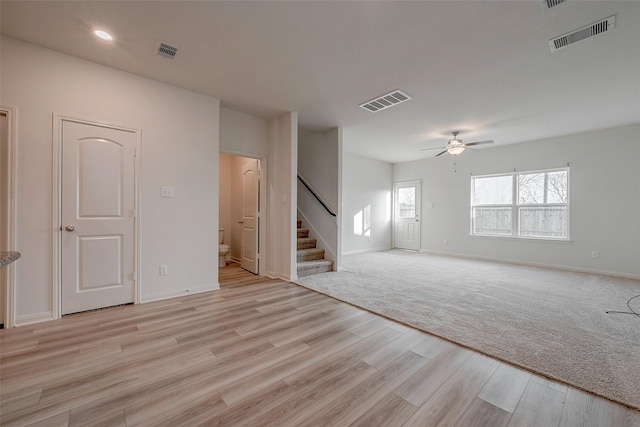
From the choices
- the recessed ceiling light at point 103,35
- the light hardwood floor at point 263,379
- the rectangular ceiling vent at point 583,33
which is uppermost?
the recessed ceiling light at point 103,35

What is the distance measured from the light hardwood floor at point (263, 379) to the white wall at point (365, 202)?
15.0ft

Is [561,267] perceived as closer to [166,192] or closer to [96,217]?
[166,192]

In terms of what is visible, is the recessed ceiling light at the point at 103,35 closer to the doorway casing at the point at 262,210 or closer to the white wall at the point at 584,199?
the doorway casing at the point at 262,210

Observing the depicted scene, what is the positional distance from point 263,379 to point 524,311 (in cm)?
303

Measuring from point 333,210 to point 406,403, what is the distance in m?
3.72

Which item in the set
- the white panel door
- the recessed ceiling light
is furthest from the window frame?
the recessed ceiling light

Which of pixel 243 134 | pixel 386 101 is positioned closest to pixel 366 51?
pixel 386 101

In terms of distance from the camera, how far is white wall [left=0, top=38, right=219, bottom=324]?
2531 mm

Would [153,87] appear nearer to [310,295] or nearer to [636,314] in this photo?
[310,295]

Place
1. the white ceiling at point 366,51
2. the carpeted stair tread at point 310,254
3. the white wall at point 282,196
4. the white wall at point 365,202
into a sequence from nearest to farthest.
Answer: the white ceiling at point 366,51, the white wall at point 282,196, the carpeted stair tread at point 310,254, the white wall at point 365,202

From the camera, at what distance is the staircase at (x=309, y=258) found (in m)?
4.62

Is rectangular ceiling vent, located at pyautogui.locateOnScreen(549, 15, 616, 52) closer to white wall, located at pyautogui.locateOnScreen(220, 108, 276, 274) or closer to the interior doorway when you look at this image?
white wall, located at pyautogui.locateOnScreen(220, 108, 276, 274)

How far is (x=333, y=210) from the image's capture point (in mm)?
5055

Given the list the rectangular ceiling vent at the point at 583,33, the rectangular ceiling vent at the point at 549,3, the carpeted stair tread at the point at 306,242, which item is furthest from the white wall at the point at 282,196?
the rectangular ceiling vent at the point at 583,33
